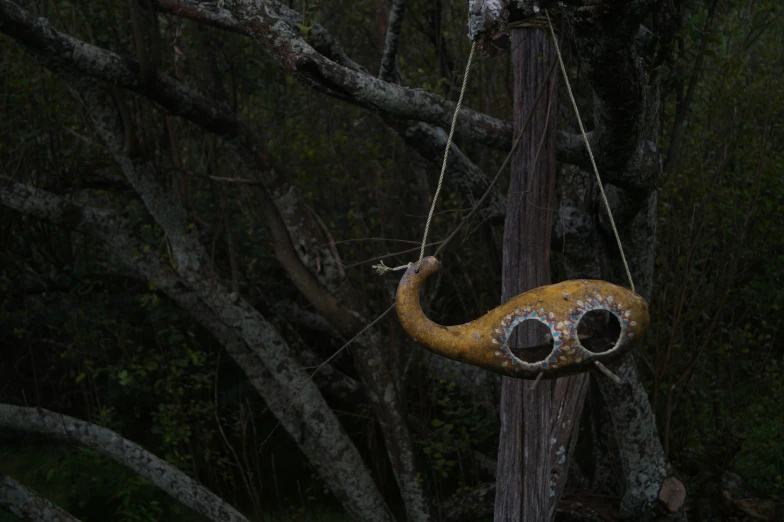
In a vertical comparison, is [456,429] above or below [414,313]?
below

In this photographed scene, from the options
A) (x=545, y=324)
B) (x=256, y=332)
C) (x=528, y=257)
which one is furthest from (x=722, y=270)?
(x=545, y=324)

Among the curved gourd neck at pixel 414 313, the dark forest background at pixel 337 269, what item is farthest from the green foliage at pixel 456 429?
the curved gourd neck at pixel 414 313

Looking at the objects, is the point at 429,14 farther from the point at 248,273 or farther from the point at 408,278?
the point at 408,278

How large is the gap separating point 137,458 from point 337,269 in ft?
5.90

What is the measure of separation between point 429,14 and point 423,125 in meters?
2.24

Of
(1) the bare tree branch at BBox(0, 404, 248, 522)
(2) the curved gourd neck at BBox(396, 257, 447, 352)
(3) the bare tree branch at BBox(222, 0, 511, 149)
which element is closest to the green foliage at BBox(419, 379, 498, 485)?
(1) the bare tree branch at BBox(0, 404, 248, 522)

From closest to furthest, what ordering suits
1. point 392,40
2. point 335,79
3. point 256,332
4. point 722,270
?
1. point 335,79
2. point 392,40
3. point 256,332
4. point 722,270

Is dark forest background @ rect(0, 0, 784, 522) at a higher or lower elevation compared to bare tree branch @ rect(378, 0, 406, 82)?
lower

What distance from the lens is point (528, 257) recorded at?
3807 mm

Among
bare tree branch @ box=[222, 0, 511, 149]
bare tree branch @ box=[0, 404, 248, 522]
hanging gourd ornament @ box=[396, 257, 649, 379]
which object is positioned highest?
bare tree branch @ box=[222, 0, 511, 149]

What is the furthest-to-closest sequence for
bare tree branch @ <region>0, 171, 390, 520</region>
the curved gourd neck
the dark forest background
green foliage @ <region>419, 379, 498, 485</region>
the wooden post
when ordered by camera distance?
green foliage @ <region>419, 379, 498, 485</region>
the dark forest background
bare tree branch @ <region>0, 171, 390, 520</region>
the wooden post
the curved gourd neck

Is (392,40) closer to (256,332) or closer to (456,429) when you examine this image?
(256,332)

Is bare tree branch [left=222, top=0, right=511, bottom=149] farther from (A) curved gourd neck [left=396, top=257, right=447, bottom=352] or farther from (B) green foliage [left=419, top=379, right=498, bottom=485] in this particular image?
(B) green foliage [left=419, top=379, right=498, bottom=485]

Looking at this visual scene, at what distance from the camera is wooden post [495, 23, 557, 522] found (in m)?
3.73
